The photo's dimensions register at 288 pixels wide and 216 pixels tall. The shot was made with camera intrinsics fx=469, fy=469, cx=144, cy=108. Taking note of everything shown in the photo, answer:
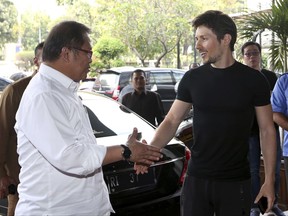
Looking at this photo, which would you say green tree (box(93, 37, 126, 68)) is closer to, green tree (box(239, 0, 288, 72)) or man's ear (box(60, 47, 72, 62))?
green tree (box(239, 0, 288, 72))

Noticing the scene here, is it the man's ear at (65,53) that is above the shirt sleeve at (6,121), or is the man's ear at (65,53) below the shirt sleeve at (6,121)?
above

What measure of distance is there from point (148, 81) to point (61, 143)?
13949 mm

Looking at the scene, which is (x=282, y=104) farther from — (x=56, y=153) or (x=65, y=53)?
(x=56, y=153)

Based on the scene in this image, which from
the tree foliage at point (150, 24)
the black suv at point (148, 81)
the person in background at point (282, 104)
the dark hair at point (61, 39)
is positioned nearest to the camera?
the dark hair at point (61, 39)

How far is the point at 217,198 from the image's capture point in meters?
3.03

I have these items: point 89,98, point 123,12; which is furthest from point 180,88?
point 123,12

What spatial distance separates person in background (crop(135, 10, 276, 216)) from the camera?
3004 millimetres

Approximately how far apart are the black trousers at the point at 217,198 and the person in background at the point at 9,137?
1.36 meters

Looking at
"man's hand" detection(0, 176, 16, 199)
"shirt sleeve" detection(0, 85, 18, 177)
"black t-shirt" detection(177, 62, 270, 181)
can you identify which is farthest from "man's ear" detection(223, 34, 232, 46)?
"man's hand" detection(0, 176, 16, 199)

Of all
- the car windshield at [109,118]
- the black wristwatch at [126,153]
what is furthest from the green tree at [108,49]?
the black wristwatch at [126,153]

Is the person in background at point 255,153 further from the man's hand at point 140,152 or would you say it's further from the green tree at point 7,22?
the green tree at point 7,22

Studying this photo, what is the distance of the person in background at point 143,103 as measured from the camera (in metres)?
6.76

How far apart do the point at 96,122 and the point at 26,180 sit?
204cm

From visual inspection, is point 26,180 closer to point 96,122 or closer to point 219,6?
point 96,122
